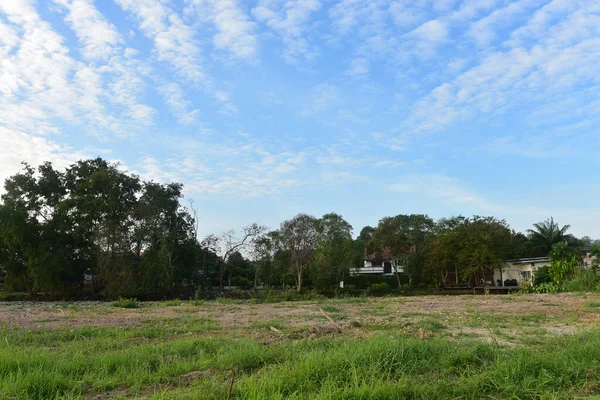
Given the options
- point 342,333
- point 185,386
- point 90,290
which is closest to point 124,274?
point 90,290

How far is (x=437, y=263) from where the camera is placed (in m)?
38.1

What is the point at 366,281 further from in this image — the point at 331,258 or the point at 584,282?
the point at 584,282

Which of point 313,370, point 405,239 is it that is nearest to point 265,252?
point 405,239

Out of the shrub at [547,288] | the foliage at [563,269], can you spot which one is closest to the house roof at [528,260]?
the foliage at [563,269]

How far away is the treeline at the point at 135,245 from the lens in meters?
29.7

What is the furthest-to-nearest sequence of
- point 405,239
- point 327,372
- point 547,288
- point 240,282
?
point 405,239, point 240,282, point 547,288, point 327,372

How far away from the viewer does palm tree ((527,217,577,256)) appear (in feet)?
137

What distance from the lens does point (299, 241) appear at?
33.6 metres

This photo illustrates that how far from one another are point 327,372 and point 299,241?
29.4 metres

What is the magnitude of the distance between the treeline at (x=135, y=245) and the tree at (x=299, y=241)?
77 millimetres

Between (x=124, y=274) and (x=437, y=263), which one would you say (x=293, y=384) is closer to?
(x=124, y=274)

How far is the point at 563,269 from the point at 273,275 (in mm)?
19980

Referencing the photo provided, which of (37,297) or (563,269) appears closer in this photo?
(563,269)

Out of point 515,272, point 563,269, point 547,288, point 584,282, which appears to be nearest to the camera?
point 584,282
